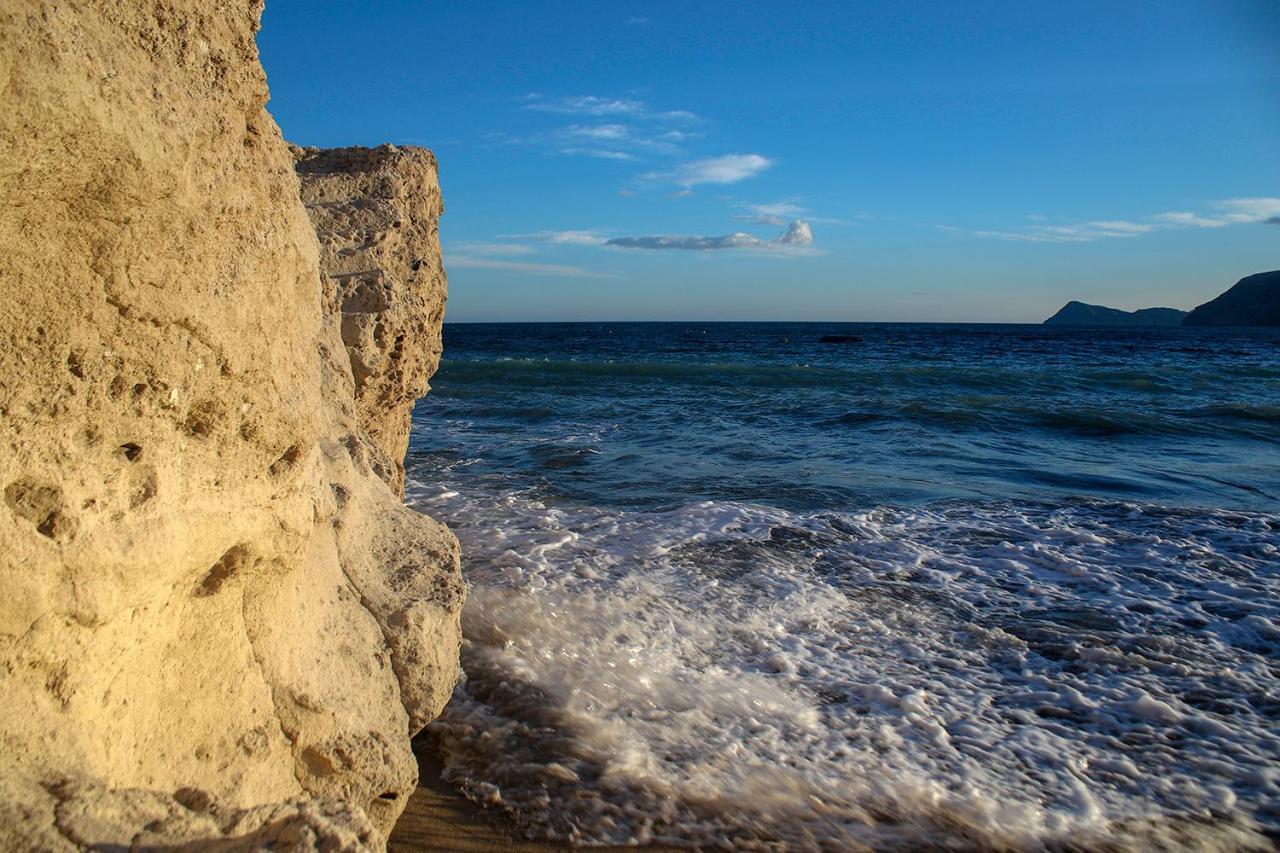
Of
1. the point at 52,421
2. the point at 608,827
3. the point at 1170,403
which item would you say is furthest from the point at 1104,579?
the point at 1170,403

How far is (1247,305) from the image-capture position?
10194cm

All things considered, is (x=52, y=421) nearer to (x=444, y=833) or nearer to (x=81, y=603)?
(x=81, y=603)

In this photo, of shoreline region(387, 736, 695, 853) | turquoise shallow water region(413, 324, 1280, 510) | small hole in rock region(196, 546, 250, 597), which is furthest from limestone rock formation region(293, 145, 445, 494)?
turquoise shallow water region(413, 324, 1280, 510)

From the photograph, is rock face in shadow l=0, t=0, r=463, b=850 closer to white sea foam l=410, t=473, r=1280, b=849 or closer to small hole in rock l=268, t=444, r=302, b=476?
small hole in rock l=268, t=444, r=302, b=476

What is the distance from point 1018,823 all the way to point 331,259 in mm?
3574

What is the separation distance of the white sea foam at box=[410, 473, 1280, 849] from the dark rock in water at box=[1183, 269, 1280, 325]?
372ft

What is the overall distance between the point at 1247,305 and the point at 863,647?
120m

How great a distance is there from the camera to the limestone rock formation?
166 inches

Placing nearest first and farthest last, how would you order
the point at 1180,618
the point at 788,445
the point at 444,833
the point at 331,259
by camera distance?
the point at 444,833
the point at 331,259
the point at 1180,618
the point at 788,445

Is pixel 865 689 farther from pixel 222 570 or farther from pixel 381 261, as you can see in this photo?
pixel 381 261

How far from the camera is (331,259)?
166 inches

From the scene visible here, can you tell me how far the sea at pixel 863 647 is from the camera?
2.89m

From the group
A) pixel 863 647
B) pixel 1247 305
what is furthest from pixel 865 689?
pixel 1247 305

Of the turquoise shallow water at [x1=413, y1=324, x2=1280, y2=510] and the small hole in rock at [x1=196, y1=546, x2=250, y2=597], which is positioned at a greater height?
the small hole in rock at [x1=196, y1=546, x2=250, y2=597]
